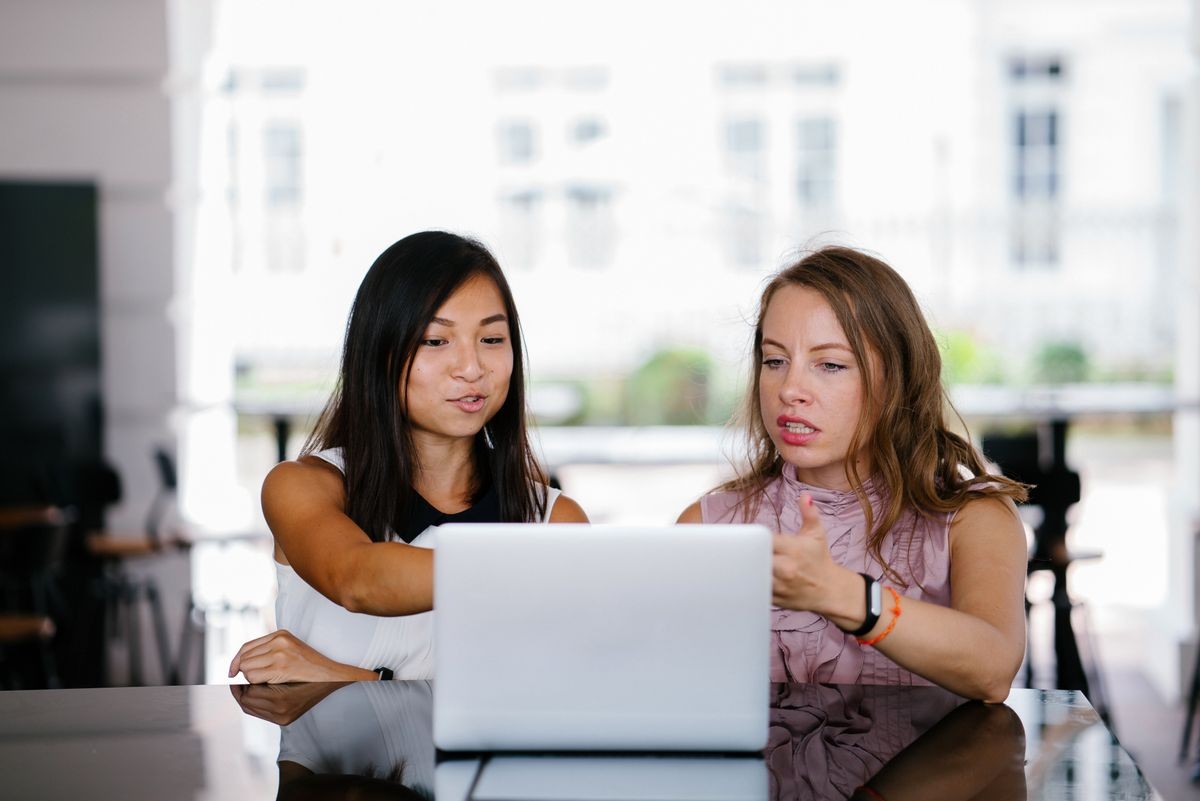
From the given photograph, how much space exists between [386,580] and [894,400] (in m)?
0.75

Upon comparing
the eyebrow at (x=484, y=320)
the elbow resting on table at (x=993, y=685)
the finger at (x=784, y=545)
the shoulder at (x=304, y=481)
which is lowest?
the elbow resting on table at (x=993, y=685)

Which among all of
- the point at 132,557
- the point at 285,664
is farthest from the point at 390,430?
the point at 132,557

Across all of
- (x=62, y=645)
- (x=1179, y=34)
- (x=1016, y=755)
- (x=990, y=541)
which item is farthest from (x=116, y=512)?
(x=1179, y=34)

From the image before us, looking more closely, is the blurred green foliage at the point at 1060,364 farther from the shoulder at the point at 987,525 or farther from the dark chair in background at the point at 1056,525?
the shoulder at the point at 987,525

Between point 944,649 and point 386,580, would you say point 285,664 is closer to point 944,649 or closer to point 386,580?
point 386,580

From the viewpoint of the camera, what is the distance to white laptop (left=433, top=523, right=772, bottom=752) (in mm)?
1168

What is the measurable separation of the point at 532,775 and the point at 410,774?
0.36ft

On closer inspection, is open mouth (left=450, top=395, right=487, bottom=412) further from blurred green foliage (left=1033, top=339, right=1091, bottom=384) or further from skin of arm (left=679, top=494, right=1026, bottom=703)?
blurred green foliage (left=1033, top=339, right=1091, bottom=384)

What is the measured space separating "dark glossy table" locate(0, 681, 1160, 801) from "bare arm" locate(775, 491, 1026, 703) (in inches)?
1.7

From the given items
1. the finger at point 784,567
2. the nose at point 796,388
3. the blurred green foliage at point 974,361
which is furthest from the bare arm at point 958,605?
the blurred green foliage at point 974,361

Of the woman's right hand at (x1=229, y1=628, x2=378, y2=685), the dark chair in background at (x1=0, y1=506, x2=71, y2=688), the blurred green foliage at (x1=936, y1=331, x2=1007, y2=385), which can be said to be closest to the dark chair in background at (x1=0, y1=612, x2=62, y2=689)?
the dark chair in background at (x1=0, y1=506, x2=71, y2=688)

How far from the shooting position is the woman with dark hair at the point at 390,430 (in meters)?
1.75

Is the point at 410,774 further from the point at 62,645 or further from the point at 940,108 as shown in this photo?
the point at 940,108

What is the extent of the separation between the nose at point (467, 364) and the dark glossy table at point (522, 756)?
46 centimetres
